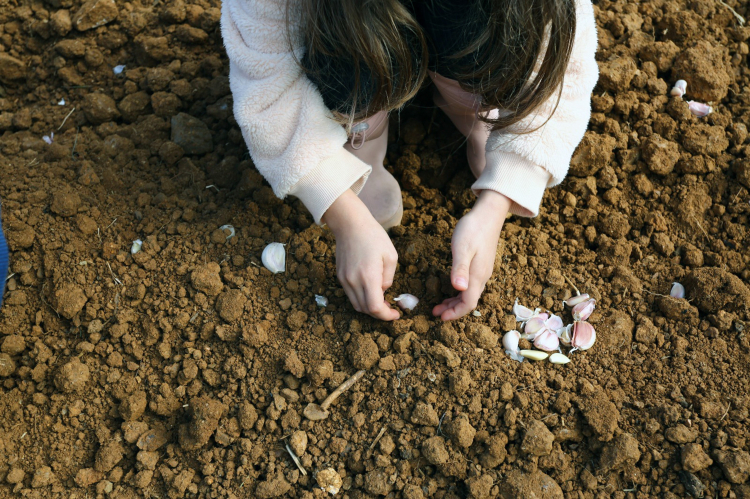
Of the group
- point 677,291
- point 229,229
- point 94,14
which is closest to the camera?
point 677,291

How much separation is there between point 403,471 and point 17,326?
3.82 ft

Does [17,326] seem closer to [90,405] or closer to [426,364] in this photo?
[90,405]

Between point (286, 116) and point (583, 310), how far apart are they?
0.97 metres

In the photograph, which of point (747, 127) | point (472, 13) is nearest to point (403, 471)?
point (472, 13)

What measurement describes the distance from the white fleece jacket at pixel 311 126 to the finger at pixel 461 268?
218mm

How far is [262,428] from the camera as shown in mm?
1557

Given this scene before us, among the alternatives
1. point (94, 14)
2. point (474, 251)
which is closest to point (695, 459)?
point (474, 251)

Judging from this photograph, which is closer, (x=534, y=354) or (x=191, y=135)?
(x=534, y=354)

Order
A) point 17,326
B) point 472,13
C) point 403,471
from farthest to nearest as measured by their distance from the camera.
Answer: point 17,326
point 403,471
point 472,13

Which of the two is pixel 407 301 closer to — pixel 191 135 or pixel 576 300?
pixel 576 300

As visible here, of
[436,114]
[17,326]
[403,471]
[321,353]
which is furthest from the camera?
[436,114]

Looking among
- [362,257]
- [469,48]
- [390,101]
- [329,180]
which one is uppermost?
[469,48]

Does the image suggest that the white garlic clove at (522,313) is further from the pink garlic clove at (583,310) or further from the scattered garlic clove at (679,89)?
the scattered garlic clove at (679,89)

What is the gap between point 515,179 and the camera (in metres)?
1.66
